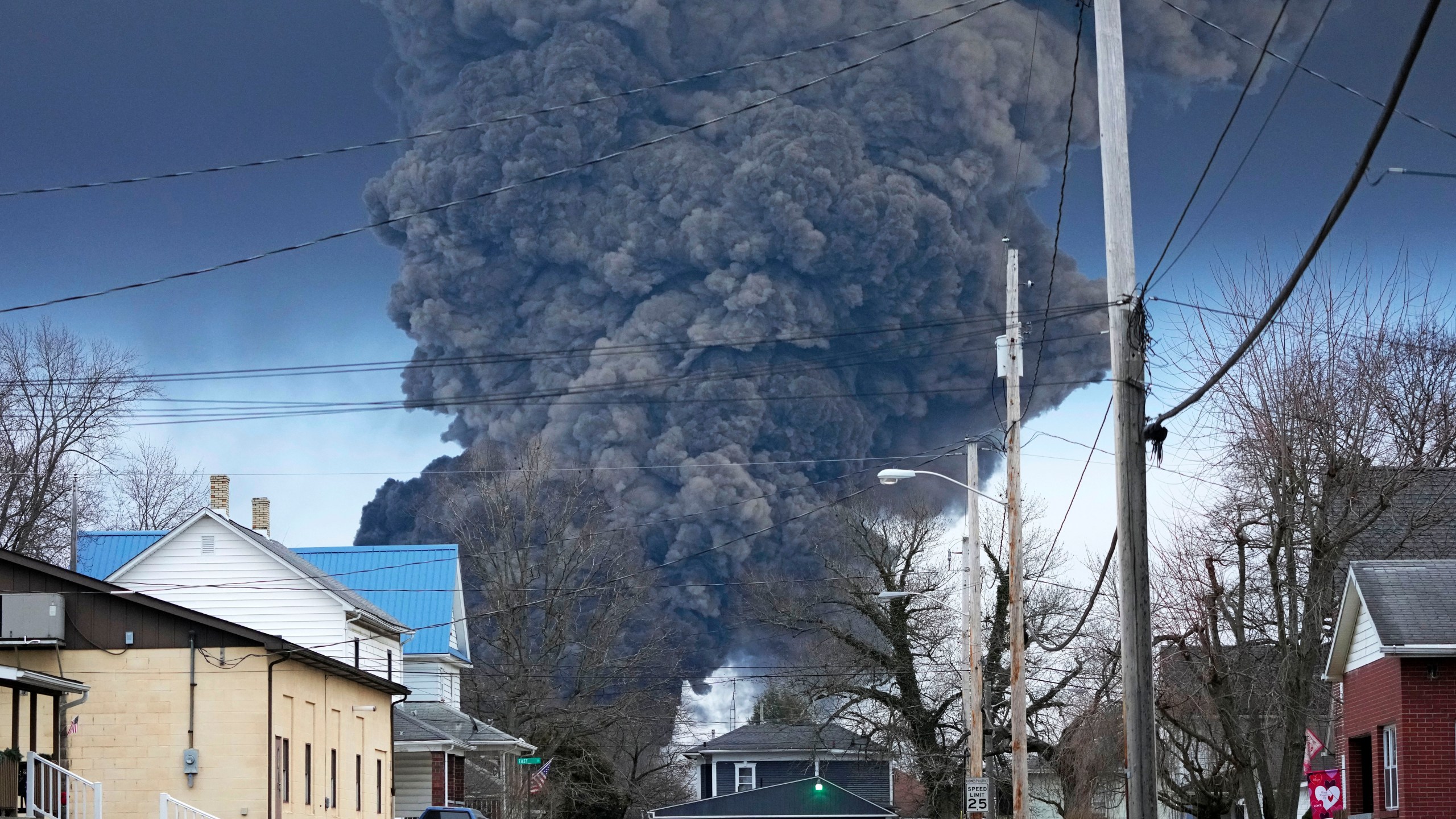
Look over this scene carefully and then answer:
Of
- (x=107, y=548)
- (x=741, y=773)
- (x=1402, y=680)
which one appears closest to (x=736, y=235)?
(x=741, y=773)

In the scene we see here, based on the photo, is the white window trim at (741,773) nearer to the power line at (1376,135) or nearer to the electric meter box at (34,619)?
the electric meter box at (34,619)

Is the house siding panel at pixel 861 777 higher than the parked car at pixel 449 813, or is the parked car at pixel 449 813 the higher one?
the parked car at pixel 449 813

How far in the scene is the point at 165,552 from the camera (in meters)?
43.3

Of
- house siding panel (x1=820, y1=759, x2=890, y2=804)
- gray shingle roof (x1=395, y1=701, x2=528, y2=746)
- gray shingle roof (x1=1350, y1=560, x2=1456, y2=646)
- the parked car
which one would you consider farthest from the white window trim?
gray shingle roof (x1=1350, y1=560, x2=1456, y2=646)

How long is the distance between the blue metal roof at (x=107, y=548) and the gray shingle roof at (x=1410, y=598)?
3580 cm

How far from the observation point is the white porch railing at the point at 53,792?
78.8 ft

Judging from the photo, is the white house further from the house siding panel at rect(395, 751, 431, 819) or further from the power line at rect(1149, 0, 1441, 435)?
the power line at rect(1149, 0, 1441, 435)

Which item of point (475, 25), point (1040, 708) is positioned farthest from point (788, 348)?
point (1040, 708)

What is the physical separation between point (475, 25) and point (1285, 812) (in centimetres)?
12280

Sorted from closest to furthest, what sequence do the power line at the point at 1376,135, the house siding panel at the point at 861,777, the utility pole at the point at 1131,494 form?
1. the power line at the point at 1376,135
2. the utility pole at the point at 1131,494
3. the house siding panel at the point at 861,777

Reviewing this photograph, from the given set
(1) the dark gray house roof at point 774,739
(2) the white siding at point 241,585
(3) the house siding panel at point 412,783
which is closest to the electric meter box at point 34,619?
(2) the white siding at point 241,585

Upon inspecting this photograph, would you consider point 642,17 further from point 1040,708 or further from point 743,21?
point 1040,708

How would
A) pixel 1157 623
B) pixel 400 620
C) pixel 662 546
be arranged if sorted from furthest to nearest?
pixel 662 546, pixel 400 620, pixel 1157 623

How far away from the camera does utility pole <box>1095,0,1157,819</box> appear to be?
48.2ft
